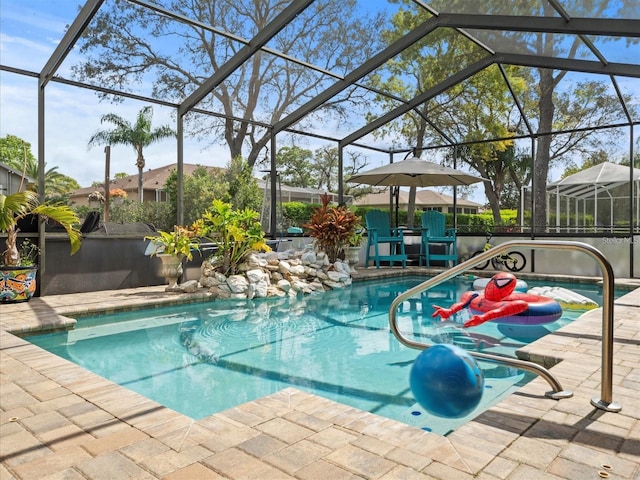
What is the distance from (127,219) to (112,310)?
1344 centimetres

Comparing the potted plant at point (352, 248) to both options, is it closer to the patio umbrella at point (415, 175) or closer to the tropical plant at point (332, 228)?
the tropical plant at point (332, 228)

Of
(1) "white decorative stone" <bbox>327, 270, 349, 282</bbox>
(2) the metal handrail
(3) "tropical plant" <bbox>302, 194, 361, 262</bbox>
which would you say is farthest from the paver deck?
(3) "tropical plant" <bbox>302, 194, 361, 262</bbox>

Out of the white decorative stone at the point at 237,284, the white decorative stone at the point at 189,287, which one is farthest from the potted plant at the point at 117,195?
the white decorative stone at the point at 237,284

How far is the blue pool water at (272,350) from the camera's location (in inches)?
A: 125

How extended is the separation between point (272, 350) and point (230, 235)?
336 cm

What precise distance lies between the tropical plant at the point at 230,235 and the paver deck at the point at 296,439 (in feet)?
15.0

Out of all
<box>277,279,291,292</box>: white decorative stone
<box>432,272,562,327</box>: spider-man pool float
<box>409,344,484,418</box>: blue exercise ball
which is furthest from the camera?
<box>277,279,291,292</box>: white decorative stone

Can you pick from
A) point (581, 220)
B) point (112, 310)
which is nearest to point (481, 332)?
point (112, 310)

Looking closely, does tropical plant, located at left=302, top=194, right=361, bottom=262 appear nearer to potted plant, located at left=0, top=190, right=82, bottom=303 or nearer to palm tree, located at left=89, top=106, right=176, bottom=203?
potted plant, located at left=0, top=190, right=82, bottom=303

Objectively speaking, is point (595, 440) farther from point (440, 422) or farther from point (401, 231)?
point (401, 231)

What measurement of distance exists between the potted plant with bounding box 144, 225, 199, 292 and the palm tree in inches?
679

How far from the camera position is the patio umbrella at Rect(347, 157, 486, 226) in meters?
9.62

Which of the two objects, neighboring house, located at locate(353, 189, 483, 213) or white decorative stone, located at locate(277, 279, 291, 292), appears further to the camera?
neighboring house, located at locate(353, 189, 483, 213)

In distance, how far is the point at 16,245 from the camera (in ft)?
20.6
